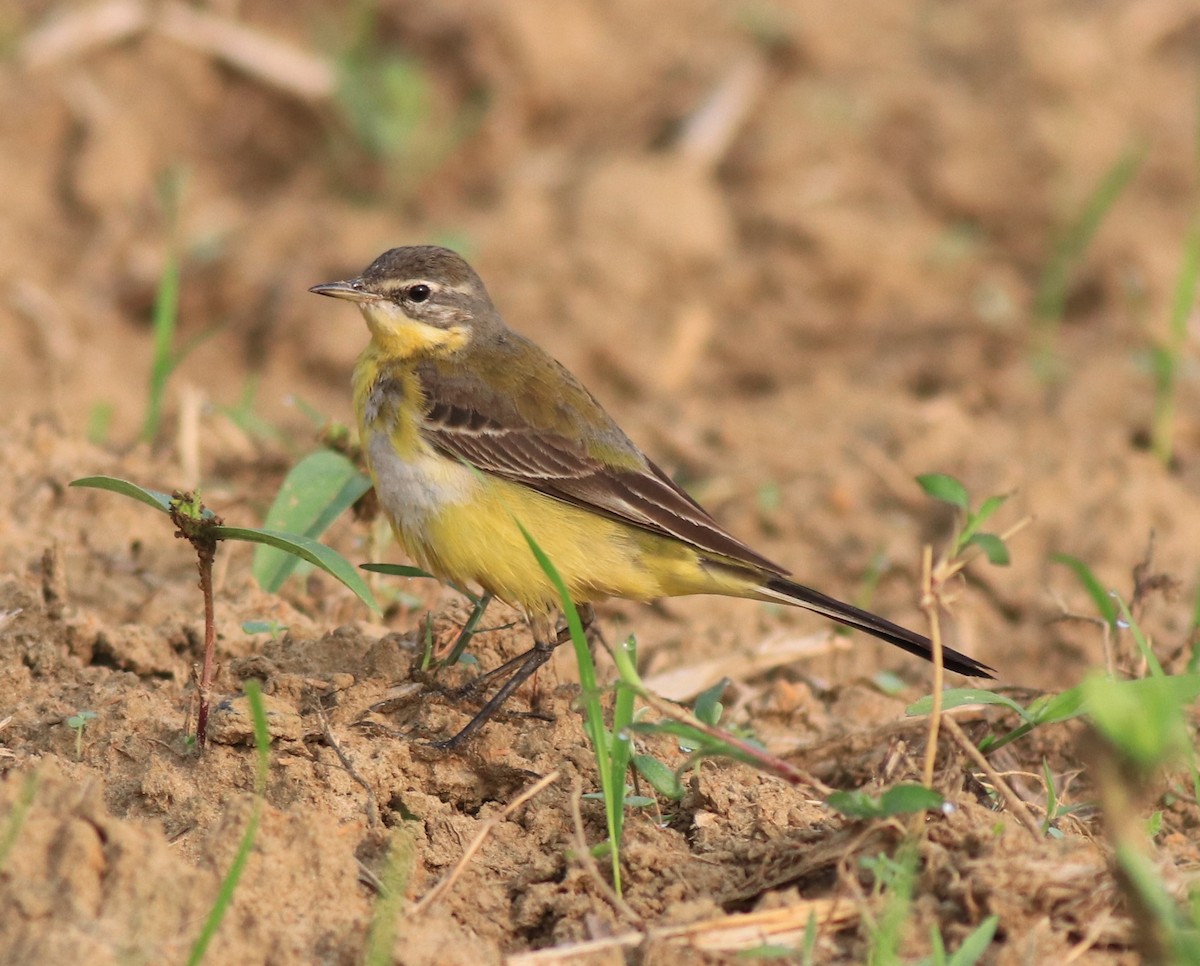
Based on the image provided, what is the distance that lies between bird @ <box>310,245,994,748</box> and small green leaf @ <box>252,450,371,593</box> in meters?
0.13

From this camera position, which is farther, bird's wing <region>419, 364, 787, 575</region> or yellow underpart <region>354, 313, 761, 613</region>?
bird's wing <region>419, 364, 787, 575</region>

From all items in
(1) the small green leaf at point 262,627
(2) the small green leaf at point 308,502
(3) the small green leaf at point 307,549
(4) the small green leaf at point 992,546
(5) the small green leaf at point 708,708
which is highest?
(3) the small green leaf at point 307,549

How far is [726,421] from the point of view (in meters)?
9.10

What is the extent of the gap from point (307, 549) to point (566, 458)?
1.73 m

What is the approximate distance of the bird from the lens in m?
5.48

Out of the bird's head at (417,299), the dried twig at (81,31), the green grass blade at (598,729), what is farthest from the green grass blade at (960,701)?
the dried twig at (81,31)

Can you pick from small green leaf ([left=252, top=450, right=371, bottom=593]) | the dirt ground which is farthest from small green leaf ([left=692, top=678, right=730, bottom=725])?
small green leaf ([left=252, top=450, right=371, bottom=593])

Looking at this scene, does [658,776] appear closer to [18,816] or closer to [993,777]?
[993,777]

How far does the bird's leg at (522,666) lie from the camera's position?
4.95 metres

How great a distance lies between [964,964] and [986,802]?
112 centimetres

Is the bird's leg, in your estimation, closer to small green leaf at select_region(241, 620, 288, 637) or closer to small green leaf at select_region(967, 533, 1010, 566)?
small green leaf at select_region(241, 620, 288, 637)

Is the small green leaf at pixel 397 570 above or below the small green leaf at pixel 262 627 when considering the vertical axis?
above

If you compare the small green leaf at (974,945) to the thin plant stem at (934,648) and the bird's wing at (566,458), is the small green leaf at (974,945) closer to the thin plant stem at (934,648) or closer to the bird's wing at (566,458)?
the thin plant stem at (934,648)

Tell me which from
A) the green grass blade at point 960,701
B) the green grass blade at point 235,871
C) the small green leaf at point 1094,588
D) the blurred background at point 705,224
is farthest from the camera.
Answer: the blurred background at point 705,224
